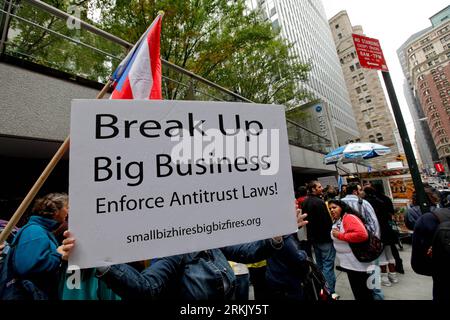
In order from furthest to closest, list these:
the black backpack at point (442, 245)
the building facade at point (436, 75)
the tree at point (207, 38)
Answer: the building facade at point (436, 75) < the tree at point (207, 38) < the black backpack at point (442, 245)

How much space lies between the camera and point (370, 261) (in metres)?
2.95

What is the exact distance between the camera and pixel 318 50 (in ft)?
165

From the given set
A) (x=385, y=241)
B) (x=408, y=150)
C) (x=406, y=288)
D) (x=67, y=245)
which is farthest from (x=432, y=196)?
(x=67, y=245)

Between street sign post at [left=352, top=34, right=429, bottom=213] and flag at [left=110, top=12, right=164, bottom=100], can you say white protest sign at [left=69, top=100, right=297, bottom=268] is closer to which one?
flag at [left=110, top=12, right=164, bottom=100]

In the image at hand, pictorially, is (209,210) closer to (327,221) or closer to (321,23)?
(327,221)

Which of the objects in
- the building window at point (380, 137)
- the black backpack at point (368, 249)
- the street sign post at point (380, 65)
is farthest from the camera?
the building window at point (380, 137)

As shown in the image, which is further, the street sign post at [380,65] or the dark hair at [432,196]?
the street sign post at [380,65]

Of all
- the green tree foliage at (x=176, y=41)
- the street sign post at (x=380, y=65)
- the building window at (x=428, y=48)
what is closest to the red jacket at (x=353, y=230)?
the street sign post at (x=380, y=65)

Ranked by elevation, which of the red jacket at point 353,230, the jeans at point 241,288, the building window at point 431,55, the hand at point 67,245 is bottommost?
the jeans at point 241,288

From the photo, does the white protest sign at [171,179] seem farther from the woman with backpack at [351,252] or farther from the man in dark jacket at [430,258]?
the woman with backpack at [351,252]

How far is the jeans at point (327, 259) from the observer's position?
3899 millimetres

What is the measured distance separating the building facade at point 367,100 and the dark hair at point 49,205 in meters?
52.3
